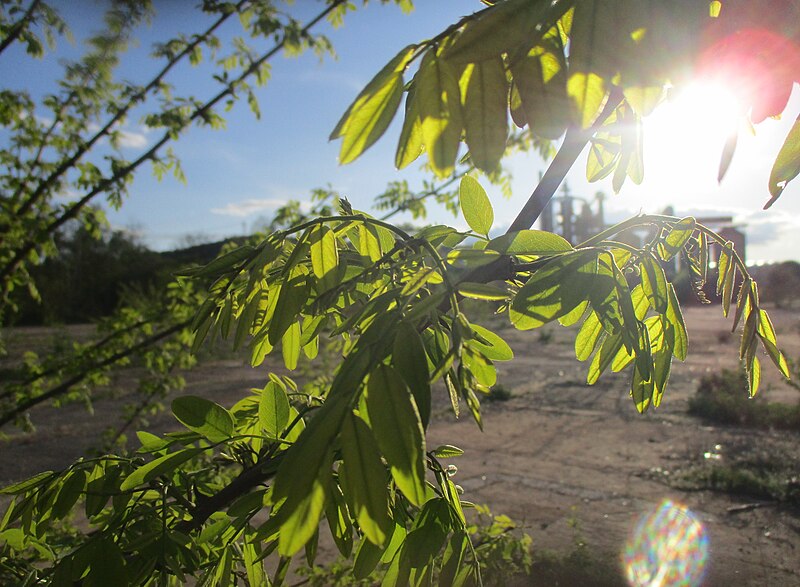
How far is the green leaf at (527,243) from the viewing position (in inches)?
31.9

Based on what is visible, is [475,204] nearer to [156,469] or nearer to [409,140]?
[409,140]

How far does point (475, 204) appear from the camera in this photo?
0.92 meters

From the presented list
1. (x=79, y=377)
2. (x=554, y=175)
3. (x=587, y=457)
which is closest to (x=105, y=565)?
(x=554, y=175)

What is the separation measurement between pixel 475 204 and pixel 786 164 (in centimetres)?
41

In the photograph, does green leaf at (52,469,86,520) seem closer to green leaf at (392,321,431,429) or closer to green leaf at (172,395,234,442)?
green leaf at (172,395,234,442)

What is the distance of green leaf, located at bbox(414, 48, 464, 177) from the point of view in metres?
0.57

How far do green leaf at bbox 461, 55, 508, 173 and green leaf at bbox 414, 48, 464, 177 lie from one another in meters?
0.01

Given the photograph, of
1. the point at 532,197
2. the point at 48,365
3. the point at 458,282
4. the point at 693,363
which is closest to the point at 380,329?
the point at 458,282

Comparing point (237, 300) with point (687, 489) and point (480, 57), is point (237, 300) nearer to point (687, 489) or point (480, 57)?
point (480, 57)

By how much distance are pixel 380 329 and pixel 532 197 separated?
385 millimetres

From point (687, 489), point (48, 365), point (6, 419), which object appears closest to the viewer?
point (6, 419)

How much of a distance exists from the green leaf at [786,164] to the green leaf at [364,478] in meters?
0.57

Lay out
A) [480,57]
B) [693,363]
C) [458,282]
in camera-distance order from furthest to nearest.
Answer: [693,363] < [458,282] < [480,57]

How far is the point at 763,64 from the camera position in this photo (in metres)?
0.65
